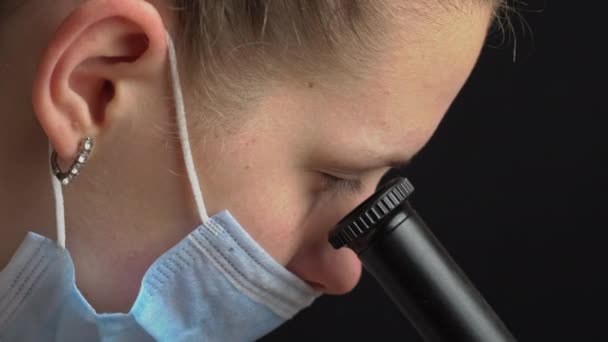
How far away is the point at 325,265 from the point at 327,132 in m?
0.16

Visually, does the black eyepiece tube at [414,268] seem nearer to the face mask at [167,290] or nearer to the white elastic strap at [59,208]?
the face mask at [167,290]

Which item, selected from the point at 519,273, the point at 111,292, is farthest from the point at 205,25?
the point at 519,273

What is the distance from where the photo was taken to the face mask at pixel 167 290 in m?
0.78

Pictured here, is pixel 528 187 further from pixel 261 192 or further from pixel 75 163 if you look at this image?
pixel 75 163

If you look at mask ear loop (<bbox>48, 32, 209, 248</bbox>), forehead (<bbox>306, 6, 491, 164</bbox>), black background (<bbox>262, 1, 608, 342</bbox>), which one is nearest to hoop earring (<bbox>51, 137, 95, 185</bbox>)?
mask ear loop (<bbox>48, 32, 209, 248</bbox>)

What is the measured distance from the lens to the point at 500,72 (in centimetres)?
127

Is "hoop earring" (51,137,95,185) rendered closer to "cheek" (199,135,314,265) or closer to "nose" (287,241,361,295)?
"cheek" (199,135,314,265)

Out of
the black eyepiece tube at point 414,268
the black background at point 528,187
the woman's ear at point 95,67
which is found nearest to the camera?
the woman's ear at point 95,67

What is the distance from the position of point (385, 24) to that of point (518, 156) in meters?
0.59

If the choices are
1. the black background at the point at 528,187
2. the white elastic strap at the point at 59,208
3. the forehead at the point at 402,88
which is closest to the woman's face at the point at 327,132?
the forehead at the point at 402,88

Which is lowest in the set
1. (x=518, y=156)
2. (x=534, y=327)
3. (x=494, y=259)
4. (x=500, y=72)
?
(x=534, y=327)

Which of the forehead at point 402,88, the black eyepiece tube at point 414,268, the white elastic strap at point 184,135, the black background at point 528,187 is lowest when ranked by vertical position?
the black background at point 528,187

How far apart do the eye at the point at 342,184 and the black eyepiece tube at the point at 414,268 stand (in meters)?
0.04

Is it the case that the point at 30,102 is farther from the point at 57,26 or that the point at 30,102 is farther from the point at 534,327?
the point at 534,327
